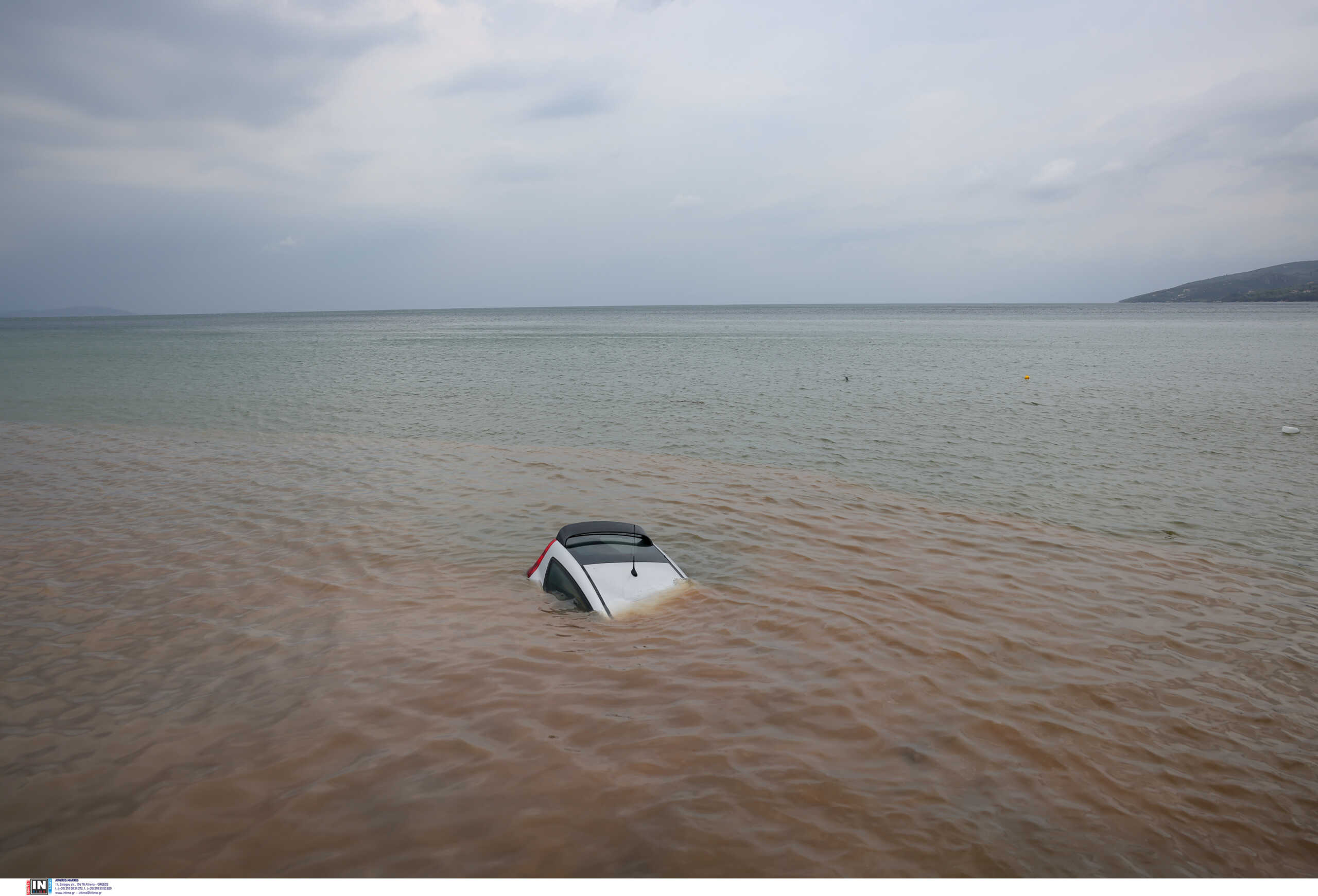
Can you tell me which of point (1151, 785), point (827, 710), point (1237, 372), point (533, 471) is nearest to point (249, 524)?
point (533, 471)

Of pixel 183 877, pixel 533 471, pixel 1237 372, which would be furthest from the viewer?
pixel 1237 372

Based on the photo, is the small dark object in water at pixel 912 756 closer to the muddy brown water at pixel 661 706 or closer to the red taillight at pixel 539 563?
the muddy brown water at pixel 661 706

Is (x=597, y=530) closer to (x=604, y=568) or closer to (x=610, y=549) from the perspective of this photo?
(x=610, y=549)

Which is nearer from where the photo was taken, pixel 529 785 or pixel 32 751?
pixel 529 785

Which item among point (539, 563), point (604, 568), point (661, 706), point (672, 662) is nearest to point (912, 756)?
point (661, 706)

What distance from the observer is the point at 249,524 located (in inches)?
434

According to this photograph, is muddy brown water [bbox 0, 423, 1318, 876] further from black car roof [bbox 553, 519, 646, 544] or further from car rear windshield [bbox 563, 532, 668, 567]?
black car roof [bbox 553, 519, 646, 544]

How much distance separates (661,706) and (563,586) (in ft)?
9.02

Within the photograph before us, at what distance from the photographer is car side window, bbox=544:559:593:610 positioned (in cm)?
786

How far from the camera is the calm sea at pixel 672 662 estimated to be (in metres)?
4.35

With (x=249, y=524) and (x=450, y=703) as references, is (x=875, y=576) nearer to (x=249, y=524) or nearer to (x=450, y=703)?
(x=450, y=703)

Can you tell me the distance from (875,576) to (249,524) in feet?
33.3

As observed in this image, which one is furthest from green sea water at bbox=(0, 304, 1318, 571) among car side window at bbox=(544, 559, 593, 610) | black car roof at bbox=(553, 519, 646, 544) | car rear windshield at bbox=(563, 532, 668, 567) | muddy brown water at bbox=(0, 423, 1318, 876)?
→ car side window at bbox=(544, 559, 593, 610)

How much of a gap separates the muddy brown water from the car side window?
10.0 inches
